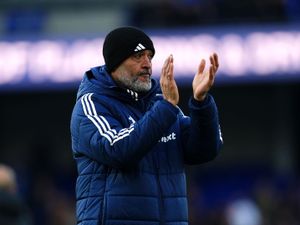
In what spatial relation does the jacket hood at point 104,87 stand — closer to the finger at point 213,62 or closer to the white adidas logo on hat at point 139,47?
the white adidas logo on hat at point 139,47

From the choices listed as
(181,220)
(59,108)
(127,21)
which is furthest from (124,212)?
(59,108)

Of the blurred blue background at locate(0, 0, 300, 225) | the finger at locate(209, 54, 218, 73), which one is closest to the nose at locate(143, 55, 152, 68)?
the finger at locate(209, 54, 218, 73)

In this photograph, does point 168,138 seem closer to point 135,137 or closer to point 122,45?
point 135,137

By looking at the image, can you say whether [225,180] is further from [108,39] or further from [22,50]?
[108,39]

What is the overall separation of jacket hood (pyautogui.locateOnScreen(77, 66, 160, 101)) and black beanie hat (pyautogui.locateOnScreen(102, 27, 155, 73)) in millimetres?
77

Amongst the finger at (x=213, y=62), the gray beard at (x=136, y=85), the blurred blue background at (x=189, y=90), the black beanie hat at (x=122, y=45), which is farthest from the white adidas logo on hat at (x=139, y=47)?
the blurred blue background at (x=189, y=90)

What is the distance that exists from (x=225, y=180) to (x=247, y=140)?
78 centimetres

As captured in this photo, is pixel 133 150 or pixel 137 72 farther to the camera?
pixel 137 72

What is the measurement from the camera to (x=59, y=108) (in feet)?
56.9

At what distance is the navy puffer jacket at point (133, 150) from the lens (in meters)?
5.32

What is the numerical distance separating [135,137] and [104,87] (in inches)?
18.1

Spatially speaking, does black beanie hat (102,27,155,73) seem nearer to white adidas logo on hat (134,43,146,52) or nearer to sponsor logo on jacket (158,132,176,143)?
white adidas logo on hat (134,43,146,52)

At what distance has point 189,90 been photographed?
658 inches

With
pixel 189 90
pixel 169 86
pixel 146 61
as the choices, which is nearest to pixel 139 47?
pixel 146 61
